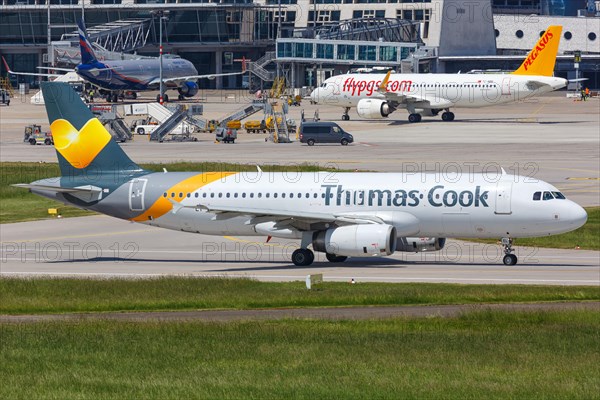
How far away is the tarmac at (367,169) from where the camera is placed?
1870 inches

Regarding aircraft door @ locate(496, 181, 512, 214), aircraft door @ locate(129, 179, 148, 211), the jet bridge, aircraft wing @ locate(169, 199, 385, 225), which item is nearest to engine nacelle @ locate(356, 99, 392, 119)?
the jet bridge

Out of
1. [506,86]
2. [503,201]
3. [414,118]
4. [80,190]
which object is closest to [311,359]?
[503,201]

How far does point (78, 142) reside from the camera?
168ft

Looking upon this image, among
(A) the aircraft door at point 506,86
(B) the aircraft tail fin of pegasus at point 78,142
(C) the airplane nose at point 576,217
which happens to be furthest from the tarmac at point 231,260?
(A) the aircraft door at point 506,86

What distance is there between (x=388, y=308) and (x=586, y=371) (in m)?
11.3

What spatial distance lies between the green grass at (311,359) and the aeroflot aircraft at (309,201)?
1368cm

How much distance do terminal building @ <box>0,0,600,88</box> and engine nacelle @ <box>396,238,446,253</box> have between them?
120535 mm

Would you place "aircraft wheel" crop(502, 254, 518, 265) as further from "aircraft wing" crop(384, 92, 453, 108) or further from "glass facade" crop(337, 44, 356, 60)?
"glass facade" crop(337, 44, 356, 60)

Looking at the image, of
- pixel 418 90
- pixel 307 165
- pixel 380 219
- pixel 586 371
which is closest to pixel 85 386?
pixel 586 371

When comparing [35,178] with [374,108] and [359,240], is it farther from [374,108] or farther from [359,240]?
[374,108]

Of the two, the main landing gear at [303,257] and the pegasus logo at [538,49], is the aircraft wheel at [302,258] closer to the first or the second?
the main landing gear at [303,257]

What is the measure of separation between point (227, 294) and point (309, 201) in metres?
11.5

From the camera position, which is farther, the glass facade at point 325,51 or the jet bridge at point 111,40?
the jet bridge at point 111,40

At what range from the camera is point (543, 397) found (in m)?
22.5
